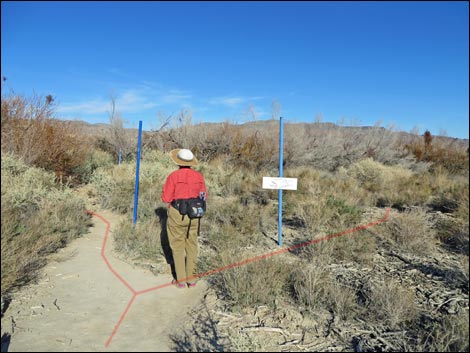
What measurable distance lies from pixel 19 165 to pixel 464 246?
8542mm

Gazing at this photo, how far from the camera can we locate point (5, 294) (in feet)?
14.0

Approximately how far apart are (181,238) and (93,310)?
1489 millimetres

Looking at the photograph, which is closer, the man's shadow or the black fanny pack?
the black fanny pack

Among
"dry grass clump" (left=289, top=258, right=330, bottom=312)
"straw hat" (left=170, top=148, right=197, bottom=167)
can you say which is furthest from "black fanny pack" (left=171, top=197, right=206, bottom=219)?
"dry grass clump" (left=289, top=258, right=330, bottom=312)

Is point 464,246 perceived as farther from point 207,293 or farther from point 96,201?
point 96,201

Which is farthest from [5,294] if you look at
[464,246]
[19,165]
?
[464,246]

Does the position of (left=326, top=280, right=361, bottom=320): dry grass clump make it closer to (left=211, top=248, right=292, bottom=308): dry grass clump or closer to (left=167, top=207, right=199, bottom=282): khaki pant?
(left=211, top=248, right=292, bottom=308): dry grass clump

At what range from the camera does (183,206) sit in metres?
4.93

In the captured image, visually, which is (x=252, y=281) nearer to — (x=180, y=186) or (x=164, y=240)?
(x=180, y=186)

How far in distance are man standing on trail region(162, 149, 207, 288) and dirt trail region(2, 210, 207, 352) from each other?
33cm

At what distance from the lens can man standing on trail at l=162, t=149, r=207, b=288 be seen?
5016 mm

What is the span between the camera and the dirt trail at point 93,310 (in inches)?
141

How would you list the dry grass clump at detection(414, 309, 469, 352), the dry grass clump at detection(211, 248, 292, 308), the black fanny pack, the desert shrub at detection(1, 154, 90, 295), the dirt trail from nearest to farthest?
the dry grass clump at detection(414, 309, 469, 352) → the dirt trail → the dry grass clump at detection(211, 248, 292, 308) → the desert shrub at detection(1, 154, 90, 295) → the black fanny pack

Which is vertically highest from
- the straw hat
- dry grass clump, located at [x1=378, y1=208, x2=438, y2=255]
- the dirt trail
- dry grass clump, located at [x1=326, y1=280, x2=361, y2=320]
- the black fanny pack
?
the straw hat
